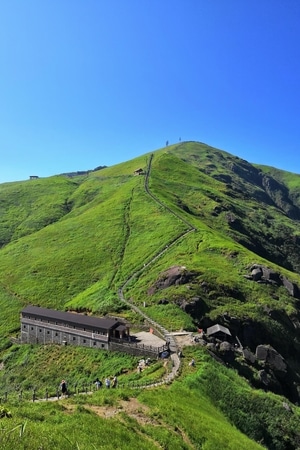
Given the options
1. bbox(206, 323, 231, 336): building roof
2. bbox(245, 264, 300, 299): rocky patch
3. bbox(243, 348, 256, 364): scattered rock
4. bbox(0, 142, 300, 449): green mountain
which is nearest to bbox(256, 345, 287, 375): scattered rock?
bbox(0, 142, 300, 449): green mountain

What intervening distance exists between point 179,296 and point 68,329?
2151cm

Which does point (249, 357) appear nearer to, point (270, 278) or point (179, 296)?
point (179, 296)

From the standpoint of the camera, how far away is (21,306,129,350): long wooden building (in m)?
57.1

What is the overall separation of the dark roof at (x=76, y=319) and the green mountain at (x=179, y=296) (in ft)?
16.3

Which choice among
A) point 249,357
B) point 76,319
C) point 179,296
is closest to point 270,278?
point 179,296

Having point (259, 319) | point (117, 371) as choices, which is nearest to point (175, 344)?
point (117, 371)

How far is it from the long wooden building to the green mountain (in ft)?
8.26

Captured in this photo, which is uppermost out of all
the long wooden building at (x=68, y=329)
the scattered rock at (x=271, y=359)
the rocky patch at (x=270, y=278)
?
the rocky patch at (x=270, y=278)

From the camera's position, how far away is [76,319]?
205ft

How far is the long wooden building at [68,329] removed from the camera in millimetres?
57125

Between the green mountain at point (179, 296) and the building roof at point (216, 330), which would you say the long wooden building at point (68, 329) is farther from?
the building roof at point (216, 330)

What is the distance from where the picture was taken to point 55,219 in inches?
6663

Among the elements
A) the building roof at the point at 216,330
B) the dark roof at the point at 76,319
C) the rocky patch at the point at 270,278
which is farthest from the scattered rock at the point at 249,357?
the rocky patch at the point at 270,278

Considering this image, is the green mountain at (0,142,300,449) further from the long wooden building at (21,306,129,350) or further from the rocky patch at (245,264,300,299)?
the long wooden building at (21,306,129,350)
